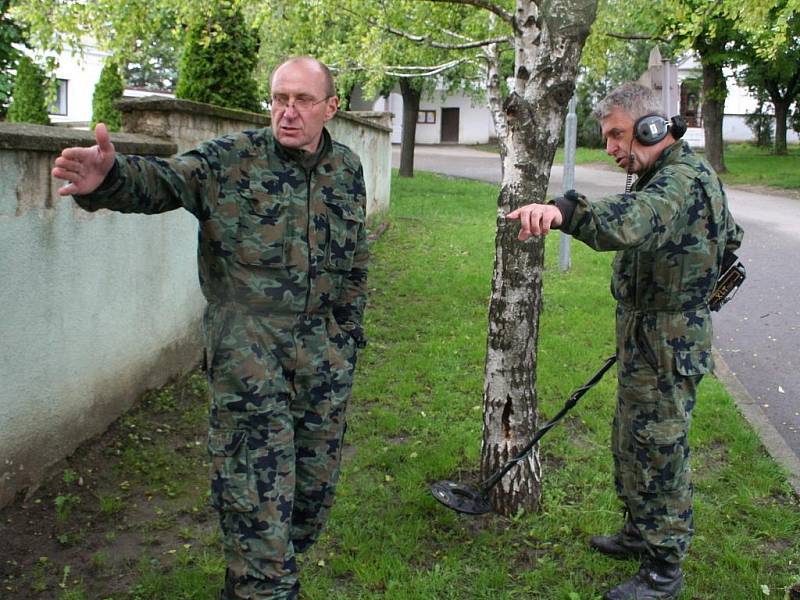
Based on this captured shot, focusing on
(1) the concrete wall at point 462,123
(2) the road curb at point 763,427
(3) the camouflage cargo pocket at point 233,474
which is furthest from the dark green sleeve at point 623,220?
(1) the concrete wall at point 462,123

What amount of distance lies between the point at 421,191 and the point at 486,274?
1131cm

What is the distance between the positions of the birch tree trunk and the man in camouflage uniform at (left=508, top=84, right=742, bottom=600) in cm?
66

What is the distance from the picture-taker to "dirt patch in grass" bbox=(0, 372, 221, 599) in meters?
3.92

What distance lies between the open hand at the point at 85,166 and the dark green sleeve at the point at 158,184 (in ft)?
0.12

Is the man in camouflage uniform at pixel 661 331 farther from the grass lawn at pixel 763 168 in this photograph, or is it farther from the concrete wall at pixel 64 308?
the grass lawn at pixel 763 168

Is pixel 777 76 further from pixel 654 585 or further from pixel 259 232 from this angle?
pixel 259 232

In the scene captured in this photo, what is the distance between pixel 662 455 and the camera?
3.71 metres

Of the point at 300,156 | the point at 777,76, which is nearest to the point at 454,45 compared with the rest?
the point at 300,156

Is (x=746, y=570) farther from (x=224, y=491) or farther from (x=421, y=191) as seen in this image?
(x=421, y=191)

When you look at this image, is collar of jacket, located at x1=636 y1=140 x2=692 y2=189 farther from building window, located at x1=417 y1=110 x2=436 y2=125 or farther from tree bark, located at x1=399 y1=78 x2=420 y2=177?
building window, located at x1=417 y1=110 x2=436 y2=125

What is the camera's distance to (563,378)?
6.84 meters

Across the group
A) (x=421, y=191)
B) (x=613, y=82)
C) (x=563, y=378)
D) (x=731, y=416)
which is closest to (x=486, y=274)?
(x=563, y=378)

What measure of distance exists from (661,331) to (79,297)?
323 cm

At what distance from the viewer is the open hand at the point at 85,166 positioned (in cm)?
268
